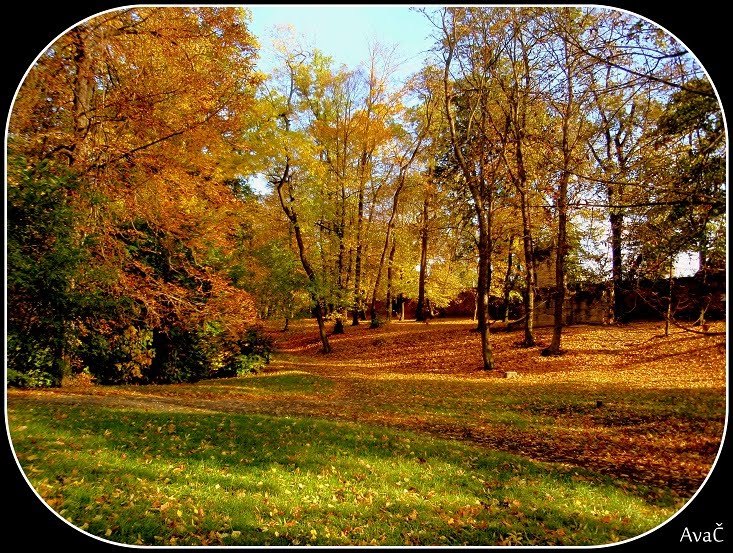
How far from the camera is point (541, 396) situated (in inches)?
342

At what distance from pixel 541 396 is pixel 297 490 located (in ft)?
21.9

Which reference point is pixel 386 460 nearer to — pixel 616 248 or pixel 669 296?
pixel 669 296

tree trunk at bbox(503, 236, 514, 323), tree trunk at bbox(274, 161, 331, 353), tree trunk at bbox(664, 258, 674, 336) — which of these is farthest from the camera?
tree trunk at bbox(503, 236, 514, 323)

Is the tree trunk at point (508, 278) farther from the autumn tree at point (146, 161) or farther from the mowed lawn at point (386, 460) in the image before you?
the autumn tree at point (146, 161)

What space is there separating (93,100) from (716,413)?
9.35 metres

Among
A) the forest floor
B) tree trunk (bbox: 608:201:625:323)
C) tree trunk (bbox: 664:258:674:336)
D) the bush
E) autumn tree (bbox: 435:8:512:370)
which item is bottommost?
the forest floor

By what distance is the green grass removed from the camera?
3.11 meters

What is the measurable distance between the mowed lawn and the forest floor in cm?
3

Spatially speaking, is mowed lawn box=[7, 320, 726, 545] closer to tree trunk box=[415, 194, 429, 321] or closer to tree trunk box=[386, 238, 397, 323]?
A: tree trunk box=[415, 194, 429, 321]

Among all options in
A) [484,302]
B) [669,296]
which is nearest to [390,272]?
[484,302]

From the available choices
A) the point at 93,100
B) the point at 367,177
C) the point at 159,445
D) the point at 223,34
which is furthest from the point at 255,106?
the point at 159,445

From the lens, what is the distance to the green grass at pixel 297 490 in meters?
3.11

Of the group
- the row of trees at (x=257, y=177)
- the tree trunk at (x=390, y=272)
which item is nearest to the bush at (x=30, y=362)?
the row of trees at (x=257, y=177)

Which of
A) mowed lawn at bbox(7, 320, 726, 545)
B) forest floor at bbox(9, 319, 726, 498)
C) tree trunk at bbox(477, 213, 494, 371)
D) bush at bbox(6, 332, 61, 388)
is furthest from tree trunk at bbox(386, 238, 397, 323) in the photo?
bush at bbox(6, 332, 61, 388)
